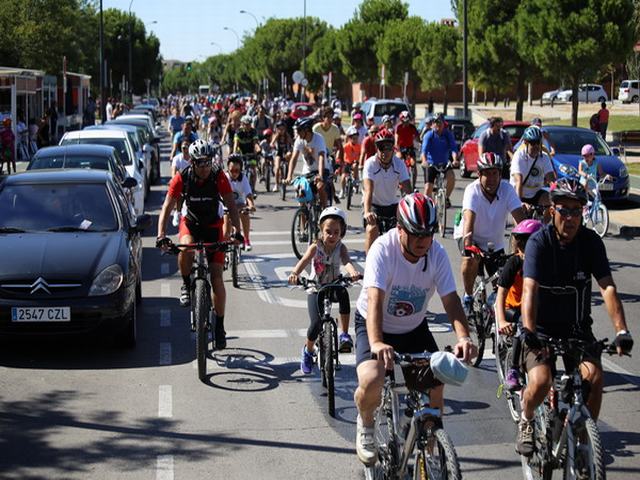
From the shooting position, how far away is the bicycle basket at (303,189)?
52.0 feet

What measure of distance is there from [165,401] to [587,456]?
13.1 ft

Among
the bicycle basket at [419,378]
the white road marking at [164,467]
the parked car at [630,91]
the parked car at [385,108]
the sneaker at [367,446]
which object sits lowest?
the white road marking at [164,467]

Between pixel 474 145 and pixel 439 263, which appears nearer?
pixel 439 263

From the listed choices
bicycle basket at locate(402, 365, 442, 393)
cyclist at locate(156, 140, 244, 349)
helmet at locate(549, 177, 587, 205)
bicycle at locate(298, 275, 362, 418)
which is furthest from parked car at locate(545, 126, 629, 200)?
bicycle basket at locate(402, 365, 442, 393)

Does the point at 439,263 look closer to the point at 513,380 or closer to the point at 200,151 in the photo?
the point at 513,380

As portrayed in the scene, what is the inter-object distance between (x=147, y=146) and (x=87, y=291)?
1672cm

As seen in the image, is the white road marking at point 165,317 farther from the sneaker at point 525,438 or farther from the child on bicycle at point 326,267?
the sneaker at point 525,438

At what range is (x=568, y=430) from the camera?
19.1 ft

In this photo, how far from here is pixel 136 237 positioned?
1198 centimetres

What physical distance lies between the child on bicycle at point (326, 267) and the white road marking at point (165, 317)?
2.77 meters

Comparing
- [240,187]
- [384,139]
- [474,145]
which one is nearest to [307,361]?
[384,139]

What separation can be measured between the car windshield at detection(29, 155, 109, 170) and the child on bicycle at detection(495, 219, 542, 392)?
34.4 ft

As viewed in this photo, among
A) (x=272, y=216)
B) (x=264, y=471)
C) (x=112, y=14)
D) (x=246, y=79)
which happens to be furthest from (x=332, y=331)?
(x=246, y=79)

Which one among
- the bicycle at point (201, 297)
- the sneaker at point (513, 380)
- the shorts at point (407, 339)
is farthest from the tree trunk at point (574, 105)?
the shorts at point (407, 339)
